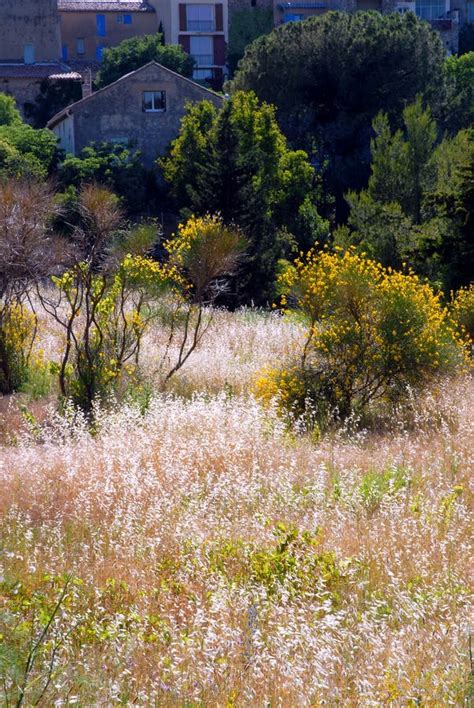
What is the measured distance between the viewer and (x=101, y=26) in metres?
72.8

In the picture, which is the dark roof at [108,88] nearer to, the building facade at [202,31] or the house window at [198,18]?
the building facade at [202,31]

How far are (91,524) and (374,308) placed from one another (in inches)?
253

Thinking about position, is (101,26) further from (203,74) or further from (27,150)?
(27,150)

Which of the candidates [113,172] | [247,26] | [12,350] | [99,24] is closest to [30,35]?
[99,24]

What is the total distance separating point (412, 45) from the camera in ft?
150

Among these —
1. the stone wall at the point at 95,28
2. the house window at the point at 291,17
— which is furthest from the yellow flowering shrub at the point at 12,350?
the stone wall at the point at 95,28

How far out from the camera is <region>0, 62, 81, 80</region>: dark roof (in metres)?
57.8

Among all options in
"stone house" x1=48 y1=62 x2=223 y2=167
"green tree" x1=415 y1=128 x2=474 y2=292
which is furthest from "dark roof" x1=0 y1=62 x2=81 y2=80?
"green tree" x1=415 y1=128 x2=474 y2=292

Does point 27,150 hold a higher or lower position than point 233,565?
higher

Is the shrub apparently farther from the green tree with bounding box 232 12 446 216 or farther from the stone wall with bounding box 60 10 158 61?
the stone wall with bounding box 60 10 158 61

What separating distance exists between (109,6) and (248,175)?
1663 inches

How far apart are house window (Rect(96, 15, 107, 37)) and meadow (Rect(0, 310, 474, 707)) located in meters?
66.1

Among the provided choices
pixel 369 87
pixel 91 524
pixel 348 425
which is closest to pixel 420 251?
pixel 348 425

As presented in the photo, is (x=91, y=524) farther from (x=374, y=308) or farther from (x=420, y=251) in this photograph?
(x=420, y=251)
